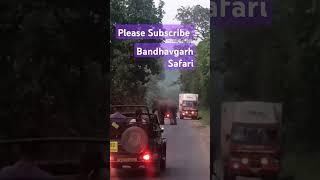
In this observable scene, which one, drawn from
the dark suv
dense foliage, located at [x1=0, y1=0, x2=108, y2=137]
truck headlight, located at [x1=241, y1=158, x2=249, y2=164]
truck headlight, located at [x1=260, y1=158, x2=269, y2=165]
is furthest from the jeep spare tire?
truck headlight, located at [x1=260, y1=158, x2=269, y2=165]

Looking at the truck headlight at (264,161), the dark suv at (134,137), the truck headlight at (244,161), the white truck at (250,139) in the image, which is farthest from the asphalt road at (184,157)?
the truck headlight at (264,161)

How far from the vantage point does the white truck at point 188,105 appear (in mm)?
4898

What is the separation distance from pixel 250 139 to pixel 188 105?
616mm

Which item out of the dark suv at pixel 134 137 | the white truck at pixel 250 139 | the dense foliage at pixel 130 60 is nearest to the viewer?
the white truck at pixel 250 139

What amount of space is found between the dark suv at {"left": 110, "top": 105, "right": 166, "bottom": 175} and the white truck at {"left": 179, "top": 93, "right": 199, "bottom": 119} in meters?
0.25

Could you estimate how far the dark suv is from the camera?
191 inches

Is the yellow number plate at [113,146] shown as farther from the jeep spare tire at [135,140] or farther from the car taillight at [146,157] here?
the car taillight at [146,157]

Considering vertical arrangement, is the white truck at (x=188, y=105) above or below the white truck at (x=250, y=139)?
above

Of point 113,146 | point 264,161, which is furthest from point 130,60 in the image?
point 264,161

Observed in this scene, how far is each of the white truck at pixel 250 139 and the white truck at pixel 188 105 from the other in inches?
9.6

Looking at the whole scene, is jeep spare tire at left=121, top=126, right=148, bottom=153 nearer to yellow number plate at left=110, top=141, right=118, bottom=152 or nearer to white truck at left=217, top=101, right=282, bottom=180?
yellow number plate at left=110, top=141, right=118, bottom=152

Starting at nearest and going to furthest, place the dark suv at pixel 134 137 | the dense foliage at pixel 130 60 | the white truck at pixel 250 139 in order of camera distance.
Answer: the white truck at pixel 250 139, the dark suv at pixel 134 137, the dense foliage at pixel 130 60

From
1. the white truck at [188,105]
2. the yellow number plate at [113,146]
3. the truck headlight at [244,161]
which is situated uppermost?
the white truck at [188,105]

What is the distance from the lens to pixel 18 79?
5.03 m
